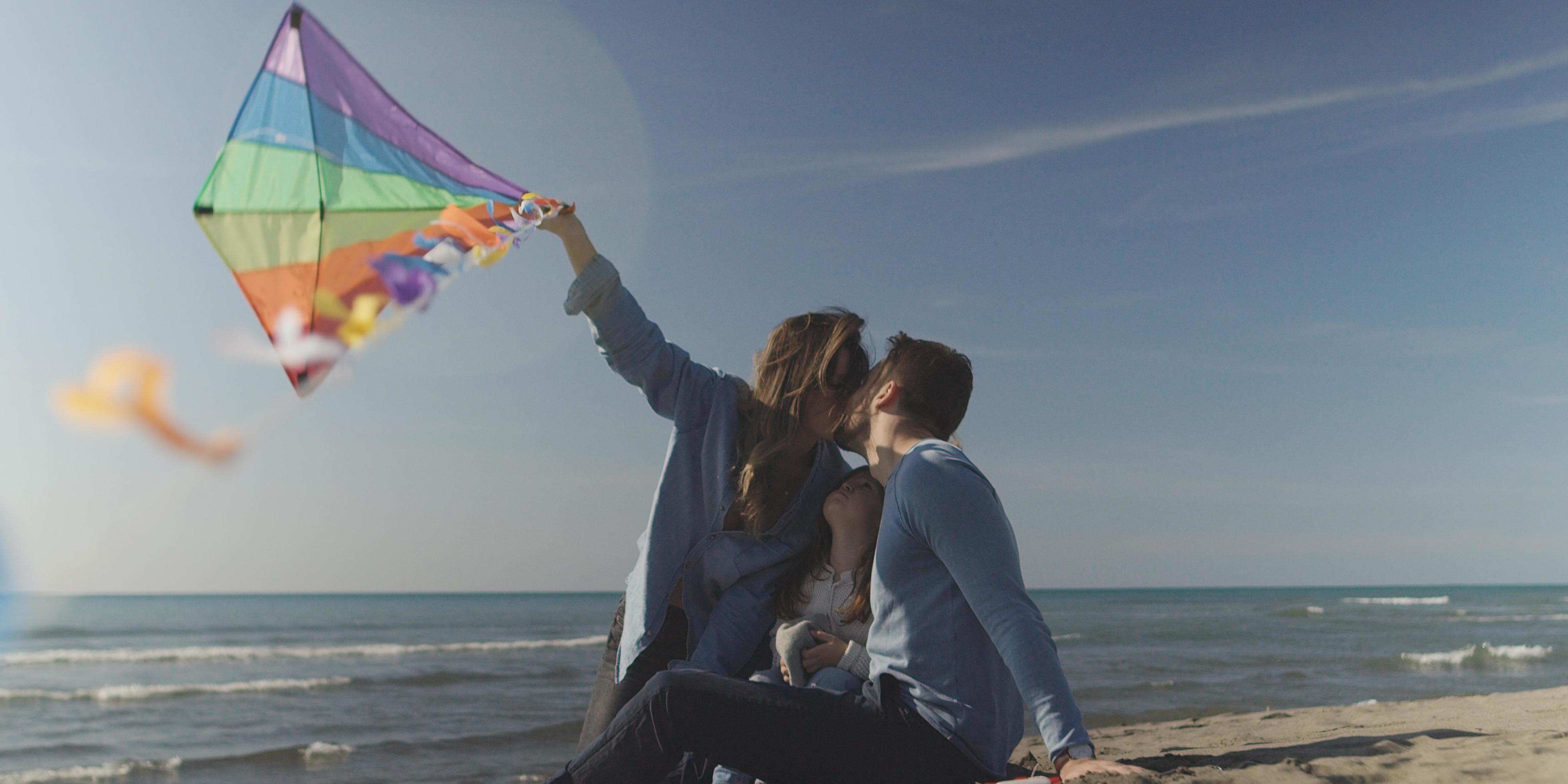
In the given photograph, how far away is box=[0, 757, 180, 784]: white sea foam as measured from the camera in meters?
8.17

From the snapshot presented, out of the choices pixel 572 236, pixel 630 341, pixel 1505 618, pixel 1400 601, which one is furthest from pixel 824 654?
pixel 1400 601

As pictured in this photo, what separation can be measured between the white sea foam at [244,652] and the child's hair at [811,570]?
741 inches

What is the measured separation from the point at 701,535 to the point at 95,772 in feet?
28.2

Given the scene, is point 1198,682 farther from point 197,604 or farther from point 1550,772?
point 197,604

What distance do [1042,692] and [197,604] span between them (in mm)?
64492

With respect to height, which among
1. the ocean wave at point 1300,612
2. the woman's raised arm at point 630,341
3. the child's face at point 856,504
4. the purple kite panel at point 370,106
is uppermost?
the purple kite panel at point 370,106

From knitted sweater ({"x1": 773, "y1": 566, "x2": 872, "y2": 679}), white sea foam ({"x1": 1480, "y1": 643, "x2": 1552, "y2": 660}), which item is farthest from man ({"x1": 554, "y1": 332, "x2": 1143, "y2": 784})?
white sea foam ({"x1": 1480, "y1": 643, "x2": 1552, "y2": 660})

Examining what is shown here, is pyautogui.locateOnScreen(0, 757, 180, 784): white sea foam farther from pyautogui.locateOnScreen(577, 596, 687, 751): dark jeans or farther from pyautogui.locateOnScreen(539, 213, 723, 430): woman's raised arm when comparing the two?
pyautogui.locateOnScreen(539, 213, 723, 430): woman's raised arm

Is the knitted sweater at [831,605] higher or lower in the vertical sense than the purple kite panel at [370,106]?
lower

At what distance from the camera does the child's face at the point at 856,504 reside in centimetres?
303

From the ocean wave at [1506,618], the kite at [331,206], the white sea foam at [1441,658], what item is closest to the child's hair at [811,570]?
the kite at [331,206]

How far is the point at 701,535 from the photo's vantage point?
10.6 feet

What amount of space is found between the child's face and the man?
0.67 meters

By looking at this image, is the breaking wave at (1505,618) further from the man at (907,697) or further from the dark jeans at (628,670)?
the man at (907,697)
